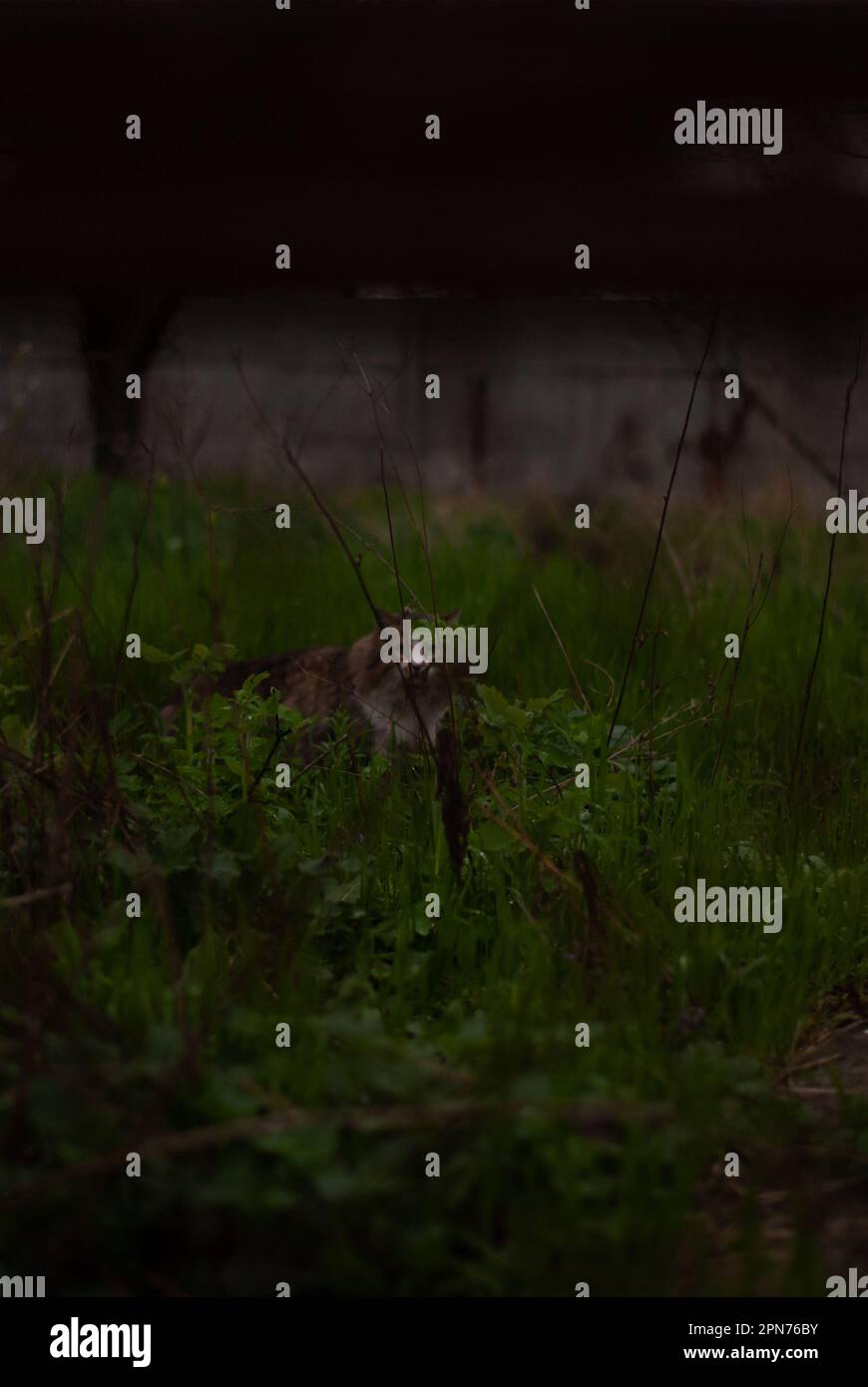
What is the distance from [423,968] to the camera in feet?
8.53

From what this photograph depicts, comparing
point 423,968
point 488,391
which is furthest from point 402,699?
point 488,391

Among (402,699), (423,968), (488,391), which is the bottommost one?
(423,968)

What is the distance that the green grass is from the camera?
1.85 metres

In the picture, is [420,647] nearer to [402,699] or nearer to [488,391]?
[402,699]

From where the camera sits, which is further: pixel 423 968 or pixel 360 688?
pixel 360 688

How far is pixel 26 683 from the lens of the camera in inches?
142

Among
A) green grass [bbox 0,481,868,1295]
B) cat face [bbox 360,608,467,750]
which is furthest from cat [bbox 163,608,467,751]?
green grass [bbox 0,481,868,1295]

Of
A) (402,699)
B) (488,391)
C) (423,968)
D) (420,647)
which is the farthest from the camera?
(488,391)

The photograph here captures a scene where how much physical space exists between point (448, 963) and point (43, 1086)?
97 centimetres

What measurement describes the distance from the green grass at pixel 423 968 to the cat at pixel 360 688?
6.1 inches

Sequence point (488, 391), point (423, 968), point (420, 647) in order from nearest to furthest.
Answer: point (423, 968) → point (420, 647) → point (488, 391)

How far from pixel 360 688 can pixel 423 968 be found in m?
1.26

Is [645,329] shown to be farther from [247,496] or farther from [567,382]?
[247,496]
